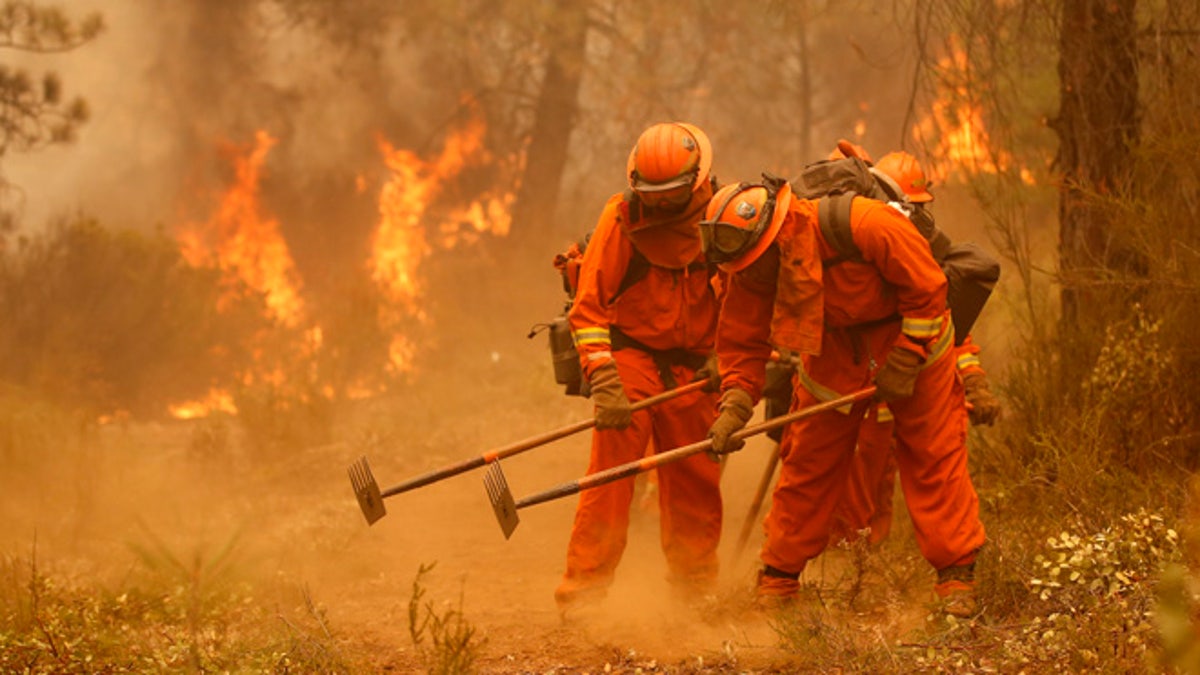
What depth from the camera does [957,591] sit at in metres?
4.62

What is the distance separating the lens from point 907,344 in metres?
4.67

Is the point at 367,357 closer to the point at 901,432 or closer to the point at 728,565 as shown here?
the point at 728,565

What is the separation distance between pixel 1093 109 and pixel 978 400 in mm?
2396

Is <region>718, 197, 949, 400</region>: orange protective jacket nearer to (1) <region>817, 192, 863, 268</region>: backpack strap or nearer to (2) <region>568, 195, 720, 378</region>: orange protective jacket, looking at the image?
(1) <region>817, 192, 863, 268</region>: backpack strap

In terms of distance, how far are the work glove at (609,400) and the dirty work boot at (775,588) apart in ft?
2.87

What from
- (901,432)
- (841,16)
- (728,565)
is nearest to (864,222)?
(901,432)

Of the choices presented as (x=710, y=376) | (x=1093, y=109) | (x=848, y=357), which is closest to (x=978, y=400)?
(x=848, y=357)

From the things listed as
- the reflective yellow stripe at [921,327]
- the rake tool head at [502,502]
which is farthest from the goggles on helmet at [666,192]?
the rake tool head at [502,502]

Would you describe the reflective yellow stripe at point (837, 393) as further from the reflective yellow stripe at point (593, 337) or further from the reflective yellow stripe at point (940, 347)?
the reflective yellow stripe at point (593, 337)

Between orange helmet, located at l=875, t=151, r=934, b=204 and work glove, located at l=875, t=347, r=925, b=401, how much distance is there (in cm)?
176

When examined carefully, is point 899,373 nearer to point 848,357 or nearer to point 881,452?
point 848,357

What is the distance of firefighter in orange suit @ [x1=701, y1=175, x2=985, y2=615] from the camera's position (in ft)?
15.2

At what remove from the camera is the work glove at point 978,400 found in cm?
534

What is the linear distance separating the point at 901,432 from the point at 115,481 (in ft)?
18.0
